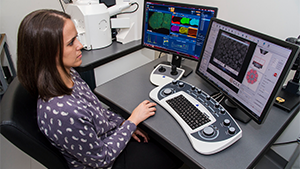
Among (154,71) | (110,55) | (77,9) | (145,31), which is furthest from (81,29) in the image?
(154,71)

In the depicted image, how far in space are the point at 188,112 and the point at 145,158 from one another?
335 mm

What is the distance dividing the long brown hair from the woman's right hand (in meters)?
0.33

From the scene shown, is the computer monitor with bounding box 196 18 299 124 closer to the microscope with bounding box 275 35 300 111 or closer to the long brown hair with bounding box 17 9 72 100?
the microscope with bounding box 275 35 300 111

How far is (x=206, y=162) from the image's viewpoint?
69 centimetres

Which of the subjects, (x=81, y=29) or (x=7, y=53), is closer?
(x=81, y=29)

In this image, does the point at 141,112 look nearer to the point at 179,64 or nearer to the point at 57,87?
the point at 57,87

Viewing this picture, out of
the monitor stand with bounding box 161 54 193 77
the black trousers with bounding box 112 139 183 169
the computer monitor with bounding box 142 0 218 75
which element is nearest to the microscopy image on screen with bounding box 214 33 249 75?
the computer monitor with bounding box 142 0 218 75

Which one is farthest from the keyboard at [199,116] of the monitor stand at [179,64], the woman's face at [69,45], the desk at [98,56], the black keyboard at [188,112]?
the desk at [98,56]

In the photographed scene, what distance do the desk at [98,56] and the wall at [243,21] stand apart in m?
0.10

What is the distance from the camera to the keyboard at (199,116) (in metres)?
0.74

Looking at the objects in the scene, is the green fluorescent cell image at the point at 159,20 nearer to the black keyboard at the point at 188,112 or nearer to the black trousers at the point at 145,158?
the black keyboard at the point at 188,112

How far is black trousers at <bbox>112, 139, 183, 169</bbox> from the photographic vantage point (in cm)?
93

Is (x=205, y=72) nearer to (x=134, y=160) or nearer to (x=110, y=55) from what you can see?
(x=134, y=160)

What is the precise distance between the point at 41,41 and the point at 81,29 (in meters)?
0.82
